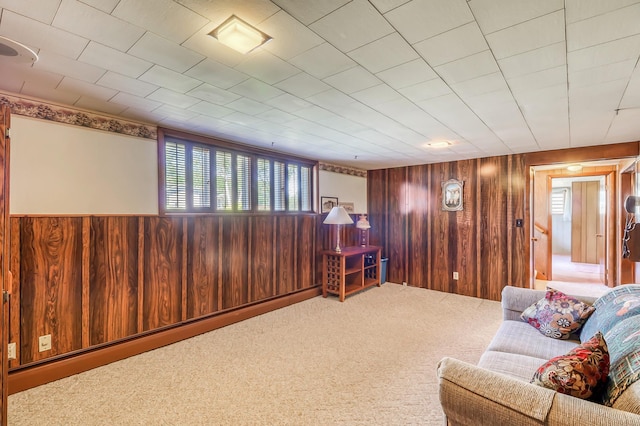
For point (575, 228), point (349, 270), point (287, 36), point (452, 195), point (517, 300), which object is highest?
point (287, 36)

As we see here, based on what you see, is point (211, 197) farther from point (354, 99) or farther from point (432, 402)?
point (432, 402)

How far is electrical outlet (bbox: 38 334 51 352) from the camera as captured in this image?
238cm

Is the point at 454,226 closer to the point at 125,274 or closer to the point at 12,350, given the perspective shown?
the point at 125,274

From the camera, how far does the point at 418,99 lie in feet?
7.63

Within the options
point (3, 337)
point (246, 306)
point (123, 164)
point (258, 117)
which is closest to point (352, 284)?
point (246, 306)

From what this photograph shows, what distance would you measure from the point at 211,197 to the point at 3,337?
225 centimetres

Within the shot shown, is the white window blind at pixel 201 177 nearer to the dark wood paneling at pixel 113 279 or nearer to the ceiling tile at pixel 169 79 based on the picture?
the dark wood paneling at pixel 113 279

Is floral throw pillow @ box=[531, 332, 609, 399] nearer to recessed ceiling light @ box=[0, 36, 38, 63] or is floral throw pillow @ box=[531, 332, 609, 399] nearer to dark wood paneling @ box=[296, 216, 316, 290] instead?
recessed ceiling light @ box=[0, 36, 38, 63]

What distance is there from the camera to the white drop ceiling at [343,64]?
1.32 meters

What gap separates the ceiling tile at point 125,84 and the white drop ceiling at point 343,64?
16mm

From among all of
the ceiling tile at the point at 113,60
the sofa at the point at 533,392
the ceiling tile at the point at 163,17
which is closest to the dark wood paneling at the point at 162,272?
the ceiling tile at the point at 113,60

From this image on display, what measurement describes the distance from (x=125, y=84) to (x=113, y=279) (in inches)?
69.3

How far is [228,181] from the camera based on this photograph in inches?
149

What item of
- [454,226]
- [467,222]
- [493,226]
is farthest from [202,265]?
[493,226]
